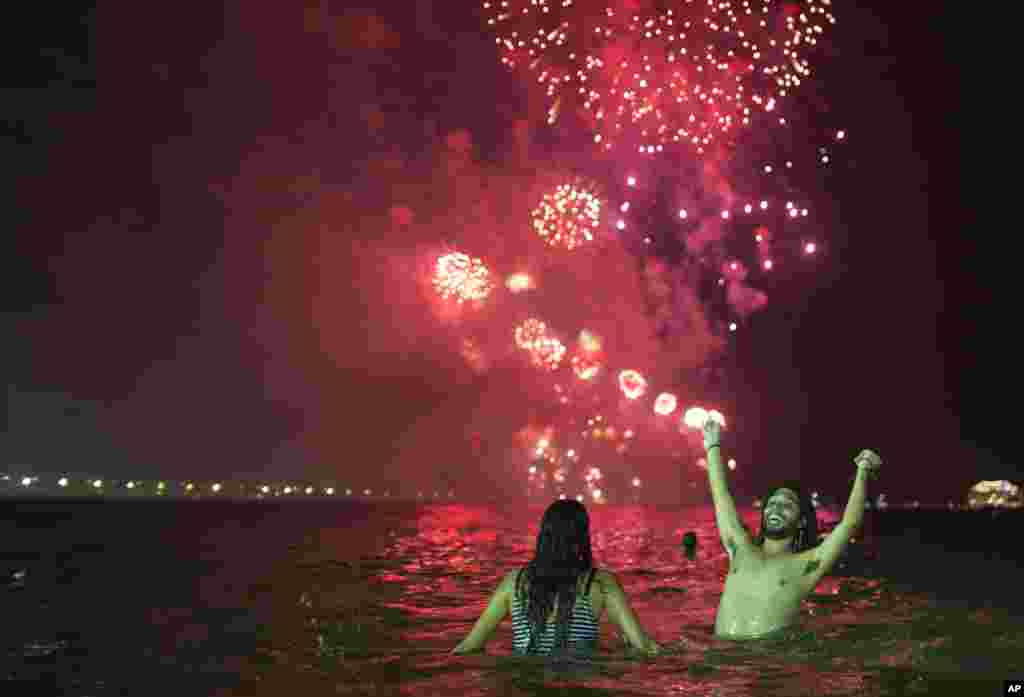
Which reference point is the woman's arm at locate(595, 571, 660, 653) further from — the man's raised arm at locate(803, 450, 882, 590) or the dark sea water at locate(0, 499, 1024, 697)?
the man's raised arm at locate(803, 450, 882, 590)

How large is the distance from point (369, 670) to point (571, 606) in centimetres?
363

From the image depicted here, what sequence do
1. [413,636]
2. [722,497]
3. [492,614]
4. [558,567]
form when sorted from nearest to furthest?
[558,567], [492,614], [722,497], [413,636]

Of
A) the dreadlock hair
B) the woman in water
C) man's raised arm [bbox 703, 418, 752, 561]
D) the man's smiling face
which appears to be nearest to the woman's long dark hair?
the woman in water

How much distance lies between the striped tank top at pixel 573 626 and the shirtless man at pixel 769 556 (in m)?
1.78

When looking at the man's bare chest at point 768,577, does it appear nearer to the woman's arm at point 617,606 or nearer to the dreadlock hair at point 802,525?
the dreadlock hair at point 802,525

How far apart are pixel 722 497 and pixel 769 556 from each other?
2.42 feet

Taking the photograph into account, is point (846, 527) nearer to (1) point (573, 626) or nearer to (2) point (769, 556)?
(2) point (769, 556)

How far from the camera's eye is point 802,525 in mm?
9984

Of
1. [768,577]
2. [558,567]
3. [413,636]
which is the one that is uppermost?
[558,567]

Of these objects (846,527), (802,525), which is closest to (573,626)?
(846,527)

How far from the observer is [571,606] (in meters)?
8.32

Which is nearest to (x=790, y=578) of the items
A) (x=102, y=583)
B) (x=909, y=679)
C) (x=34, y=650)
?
(x=909, y=679)

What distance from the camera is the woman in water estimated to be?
27.0ft

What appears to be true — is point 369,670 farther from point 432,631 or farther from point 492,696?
point 432,631
